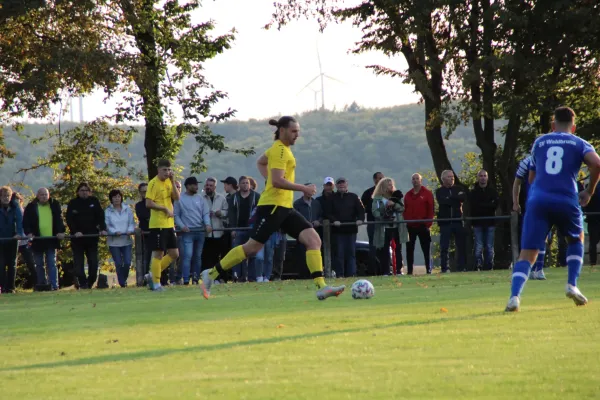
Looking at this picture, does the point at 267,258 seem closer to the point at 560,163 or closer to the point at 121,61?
the point at 121,61

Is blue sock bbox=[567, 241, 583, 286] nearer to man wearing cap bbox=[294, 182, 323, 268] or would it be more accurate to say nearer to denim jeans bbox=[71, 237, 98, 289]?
man wearing cap bbox=[294, 182, 323, 268]

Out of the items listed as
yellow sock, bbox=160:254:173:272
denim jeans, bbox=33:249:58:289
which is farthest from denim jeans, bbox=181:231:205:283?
yellow sock, bbox=160:254:173:272

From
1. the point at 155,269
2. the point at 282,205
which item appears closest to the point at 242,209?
the point at 155,269

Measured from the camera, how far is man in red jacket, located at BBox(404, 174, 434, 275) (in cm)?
2234

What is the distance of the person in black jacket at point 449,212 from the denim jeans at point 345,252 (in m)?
1.88

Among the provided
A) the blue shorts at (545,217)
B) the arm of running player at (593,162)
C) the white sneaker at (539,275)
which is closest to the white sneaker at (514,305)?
the blue shorts at (545,217)

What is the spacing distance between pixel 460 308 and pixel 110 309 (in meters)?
4.68

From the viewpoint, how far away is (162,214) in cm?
1745

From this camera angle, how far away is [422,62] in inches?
1113

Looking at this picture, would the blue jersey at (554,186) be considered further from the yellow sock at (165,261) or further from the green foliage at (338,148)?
the green foliage at (338,148)

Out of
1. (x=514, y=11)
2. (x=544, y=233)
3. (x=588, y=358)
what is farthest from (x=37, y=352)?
(x=514, y=11)

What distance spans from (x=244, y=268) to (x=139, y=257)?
211 cm

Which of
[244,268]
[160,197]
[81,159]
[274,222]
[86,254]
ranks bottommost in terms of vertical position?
[244,268]

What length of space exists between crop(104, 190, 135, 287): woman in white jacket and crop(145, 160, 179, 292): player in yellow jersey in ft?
12.1
